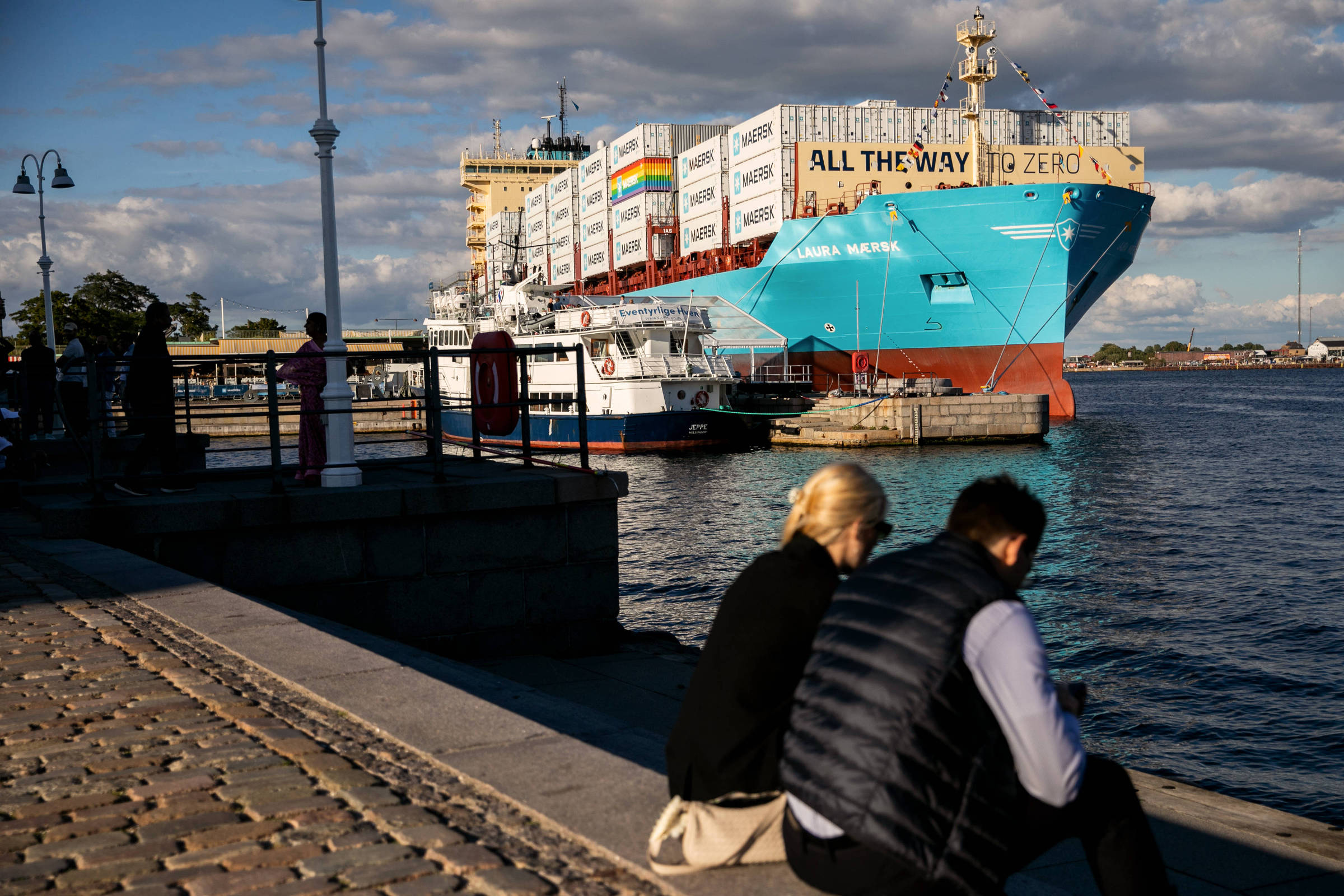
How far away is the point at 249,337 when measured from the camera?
344 ft

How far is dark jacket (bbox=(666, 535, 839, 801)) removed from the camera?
285cm

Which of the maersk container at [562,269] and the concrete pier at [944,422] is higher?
the maersk container at [562,269]

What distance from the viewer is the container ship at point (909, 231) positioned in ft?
132

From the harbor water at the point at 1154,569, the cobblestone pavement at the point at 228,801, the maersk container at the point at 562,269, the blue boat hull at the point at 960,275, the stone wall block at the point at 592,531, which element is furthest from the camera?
the maersk container at the point at 562,269

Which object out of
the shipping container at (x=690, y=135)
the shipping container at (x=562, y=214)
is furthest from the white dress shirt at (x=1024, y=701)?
the shipping container at (x=562, y=214)

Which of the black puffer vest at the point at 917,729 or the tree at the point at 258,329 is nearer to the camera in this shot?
the black puffer vest at the point at 917,729

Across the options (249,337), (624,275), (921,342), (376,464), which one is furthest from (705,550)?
(249,337)

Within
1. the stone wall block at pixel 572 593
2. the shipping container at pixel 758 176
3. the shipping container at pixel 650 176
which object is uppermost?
the shipping container at pixel 650 176

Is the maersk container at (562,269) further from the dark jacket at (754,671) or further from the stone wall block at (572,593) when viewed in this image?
the dark jacket at (754,671)

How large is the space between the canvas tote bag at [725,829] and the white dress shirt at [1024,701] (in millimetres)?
328

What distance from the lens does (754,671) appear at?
2.87 m

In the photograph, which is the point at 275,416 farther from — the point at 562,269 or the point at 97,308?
the point at 97,308

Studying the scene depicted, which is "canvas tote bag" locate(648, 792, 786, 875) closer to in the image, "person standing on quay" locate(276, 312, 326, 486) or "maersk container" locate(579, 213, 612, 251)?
"person standing on quay" locate(276, 312, 326, 486)

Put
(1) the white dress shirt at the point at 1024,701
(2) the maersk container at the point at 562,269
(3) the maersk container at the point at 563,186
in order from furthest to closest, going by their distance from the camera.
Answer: (2) the maersk container at the point at 562,269
(3) the maersk container at the point at 563,186
(1) the white dress shirt at the point at 1024,701
